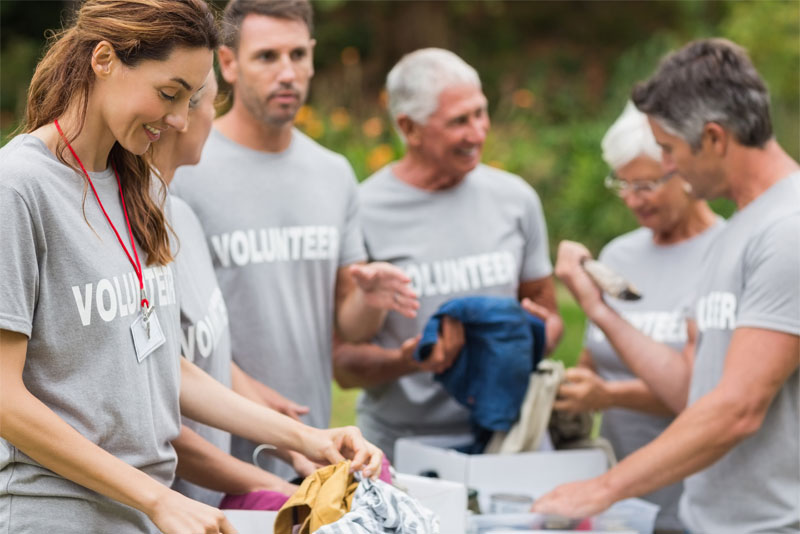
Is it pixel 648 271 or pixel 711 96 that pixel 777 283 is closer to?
pixel 711 96

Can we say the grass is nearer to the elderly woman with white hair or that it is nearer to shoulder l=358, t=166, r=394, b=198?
the elderly woman with white hair

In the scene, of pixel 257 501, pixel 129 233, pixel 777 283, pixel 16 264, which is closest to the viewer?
pixel 16 264

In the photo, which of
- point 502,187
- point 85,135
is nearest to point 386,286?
point 502,187

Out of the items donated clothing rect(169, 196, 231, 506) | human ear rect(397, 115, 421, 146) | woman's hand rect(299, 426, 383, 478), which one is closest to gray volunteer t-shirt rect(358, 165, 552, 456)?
human ear rect(397, 115, 421, 146)

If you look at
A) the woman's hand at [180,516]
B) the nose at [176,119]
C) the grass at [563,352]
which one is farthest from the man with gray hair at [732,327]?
the grass at [563,352]

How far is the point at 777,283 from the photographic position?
2611mm

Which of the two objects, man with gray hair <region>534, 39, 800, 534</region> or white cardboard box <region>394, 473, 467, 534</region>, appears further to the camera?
man with gray hair <region>534, 39, 800, 534</region>

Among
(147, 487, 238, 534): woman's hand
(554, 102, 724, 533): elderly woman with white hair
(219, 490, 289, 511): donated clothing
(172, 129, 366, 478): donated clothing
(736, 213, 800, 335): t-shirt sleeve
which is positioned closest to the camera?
(147, 487, 238, 534): woman's hand

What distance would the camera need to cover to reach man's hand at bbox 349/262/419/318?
2.95m

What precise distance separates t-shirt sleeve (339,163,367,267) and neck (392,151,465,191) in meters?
0.33

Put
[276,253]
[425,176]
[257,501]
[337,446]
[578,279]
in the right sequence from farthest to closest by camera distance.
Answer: [425,176]
[578,279]
[276,253]
[257,501]
[337,446]

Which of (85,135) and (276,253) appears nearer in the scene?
(85,135)

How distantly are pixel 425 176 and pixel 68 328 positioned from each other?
2.10 meters

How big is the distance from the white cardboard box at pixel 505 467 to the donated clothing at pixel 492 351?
179 millimetres
